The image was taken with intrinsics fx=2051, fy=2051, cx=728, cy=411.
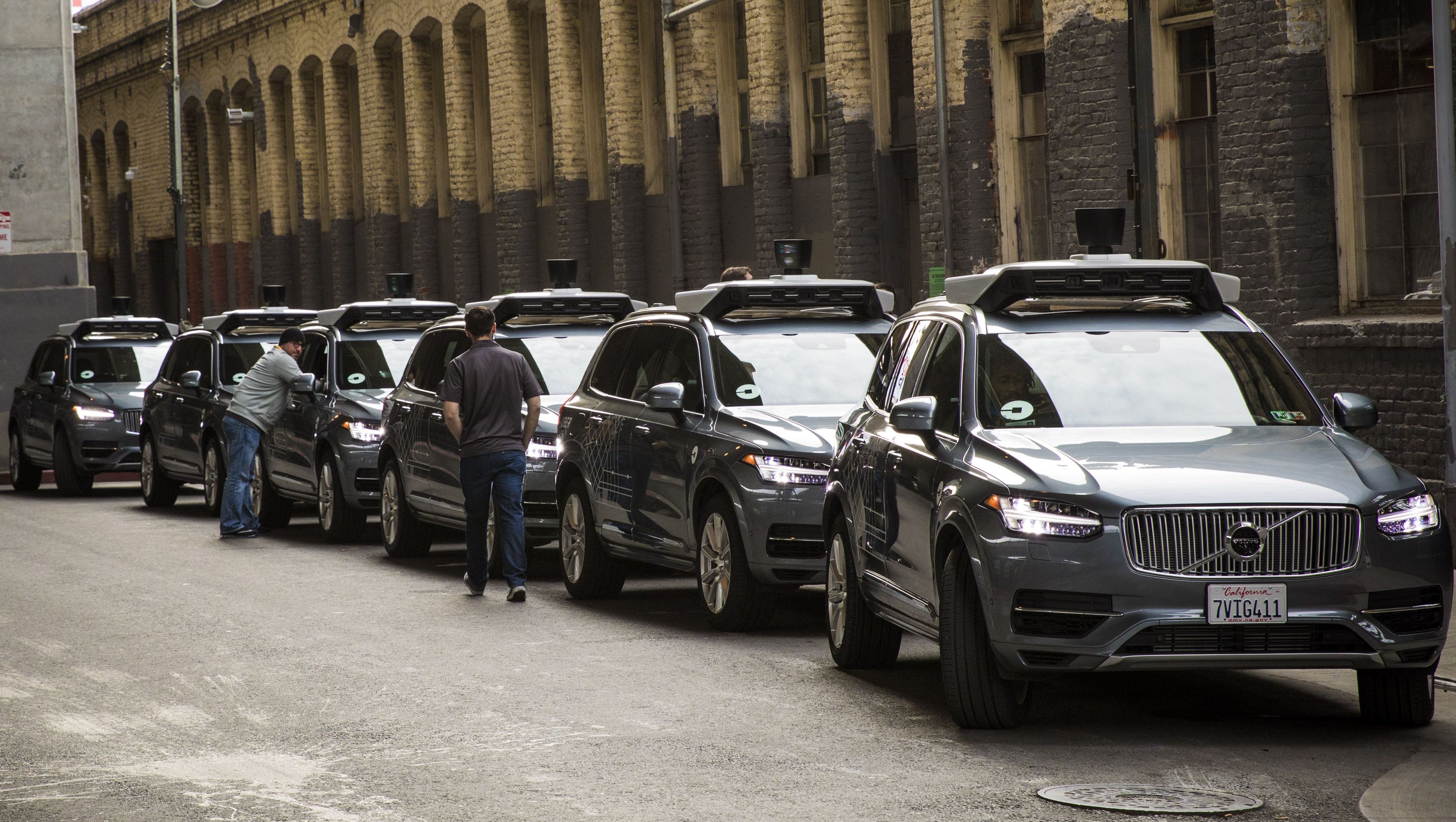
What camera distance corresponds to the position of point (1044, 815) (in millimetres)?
6562

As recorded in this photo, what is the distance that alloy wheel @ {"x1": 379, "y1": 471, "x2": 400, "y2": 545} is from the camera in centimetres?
1558

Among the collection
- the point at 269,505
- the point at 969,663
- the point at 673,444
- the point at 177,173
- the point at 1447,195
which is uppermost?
the point at 177,173

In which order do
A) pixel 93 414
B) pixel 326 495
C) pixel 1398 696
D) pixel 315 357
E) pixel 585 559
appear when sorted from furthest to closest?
1. pixel 93 414
2. pixel 315 357
3. pixel 326 495
4. pixel 585 559
5. pixel 1398 696

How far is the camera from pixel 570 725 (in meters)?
8.34

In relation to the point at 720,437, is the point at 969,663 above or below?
below

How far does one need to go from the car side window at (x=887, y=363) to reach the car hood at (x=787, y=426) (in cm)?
48

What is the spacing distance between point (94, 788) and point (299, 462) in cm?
1067

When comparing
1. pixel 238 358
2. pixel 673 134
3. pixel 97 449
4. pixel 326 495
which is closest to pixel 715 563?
pixel 326 495

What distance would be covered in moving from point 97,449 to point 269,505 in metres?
5.09

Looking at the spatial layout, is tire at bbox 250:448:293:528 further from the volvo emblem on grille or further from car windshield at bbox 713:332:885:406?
the volvo emblem on grille

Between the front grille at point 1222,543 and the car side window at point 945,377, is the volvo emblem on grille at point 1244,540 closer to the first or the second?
the front grille at point 1222,543

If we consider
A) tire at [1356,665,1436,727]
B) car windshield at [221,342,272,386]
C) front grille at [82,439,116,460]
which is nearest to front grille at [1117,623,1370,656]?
tire at [1356,665,1436,727]

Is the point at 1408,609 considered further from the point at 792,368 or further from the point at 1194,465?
the point at 792,368

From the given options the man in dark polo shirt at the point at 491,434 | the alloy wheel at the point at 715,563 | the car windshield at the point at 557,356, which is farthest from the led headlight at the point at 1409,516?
the car windshield at the point at 557,356
